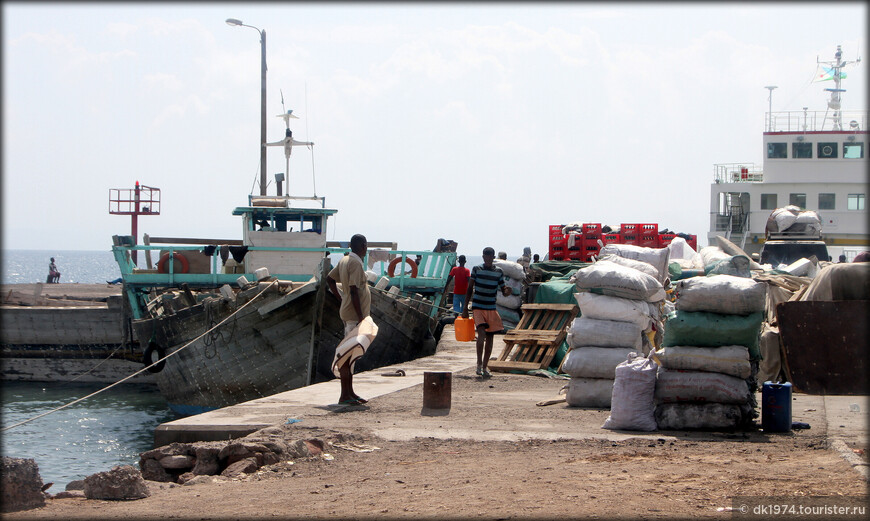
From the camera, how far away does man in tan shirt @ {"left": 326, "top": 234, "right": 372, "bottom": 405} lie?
8258mm

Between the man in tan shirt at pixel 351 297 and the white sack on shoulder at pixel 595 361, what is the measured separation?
2.16 meters

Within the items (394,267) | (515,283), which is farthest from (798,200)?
(394,267)

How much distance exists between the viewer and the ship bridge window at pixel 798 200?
32.3m

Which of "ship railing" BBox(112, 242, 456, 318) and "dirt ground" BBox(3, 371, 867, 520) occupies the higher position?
"ship railing" BBox(112, 242, 456, 318)

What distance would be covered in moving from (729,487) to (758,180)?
1247 inches

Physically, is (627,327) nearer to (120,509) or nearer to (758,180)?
(120,509)

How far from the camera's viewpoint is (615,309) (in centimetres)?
879

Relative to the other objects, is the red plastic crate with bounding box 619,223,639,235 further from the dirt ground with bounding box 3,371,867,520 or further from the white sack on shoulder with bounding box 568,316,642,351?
the dirt ground with bounding box 3,371,867,520

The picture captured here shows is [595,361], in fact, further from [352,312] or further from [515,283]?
[515,283]

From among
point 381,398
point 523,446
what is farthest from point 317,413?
point 523,446

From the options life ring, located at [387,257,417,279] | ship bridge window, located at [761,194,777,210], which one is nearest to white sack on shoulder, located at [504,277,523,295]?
life ring, located at [387,257,417,279]

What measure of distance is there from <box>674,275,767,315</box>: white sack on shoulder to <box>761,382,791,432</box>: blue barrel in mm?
731

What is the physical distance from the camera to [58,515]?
481cm

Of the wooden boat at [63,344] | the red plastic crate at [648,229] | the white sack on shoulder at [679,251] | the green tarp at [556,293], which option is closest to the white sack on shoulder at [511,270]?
the green tarp at [556,293]
